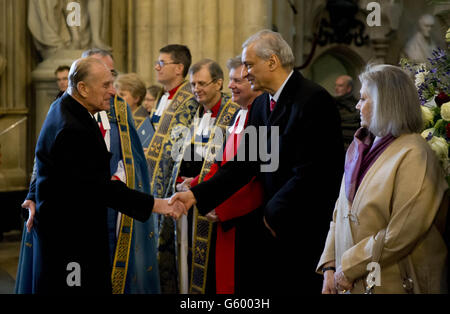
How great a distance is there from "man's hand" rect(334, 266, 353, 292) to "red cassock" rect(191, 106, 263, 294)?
1.13 metres

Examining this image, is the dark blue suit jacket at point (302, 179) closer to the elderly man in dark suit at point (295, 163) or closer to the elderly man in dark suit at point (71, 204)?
the elderly man in dark suit at point (295, 163)

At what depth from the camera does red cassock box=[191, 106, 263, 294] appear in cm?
444

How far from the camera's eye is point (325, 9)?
1323cm

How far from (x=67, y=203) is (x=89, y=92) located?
617 mm

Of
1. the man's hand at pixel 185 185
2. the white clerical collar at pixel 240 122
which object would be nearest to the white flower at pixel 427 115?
the white clerical collar at pixel 240 122

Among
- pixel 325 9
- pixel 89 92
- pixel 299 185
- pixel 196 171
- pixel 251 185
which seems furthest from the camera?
pixel 325 9

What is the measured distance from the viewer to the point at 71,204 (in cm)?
379

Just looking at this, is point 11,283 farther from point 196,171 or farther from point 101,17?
point 101,17

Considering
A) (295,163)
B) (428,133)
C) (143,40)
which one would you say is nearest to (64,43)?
(143,40)

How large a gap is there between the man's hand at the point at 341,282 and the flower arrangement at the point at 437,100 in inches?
25.2

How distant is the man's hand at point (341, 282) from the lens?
329 cm

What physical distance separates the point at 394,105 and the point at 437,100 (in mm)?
465

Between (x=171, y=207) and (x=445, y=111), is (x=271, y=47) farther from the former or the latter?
(x=171, y=207)
